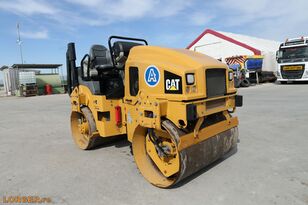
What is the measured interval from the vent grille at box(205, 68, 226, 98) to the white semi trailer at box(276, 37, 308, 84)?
15.2 metres

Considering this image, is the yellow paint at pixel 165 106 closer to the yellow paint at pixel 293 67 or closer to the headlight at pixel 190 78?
the headlight at pixel 190 78

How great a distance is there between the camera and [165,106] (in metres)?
2.88

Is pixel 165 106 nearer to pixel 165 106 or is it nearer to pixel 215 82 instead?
pixel 165 106

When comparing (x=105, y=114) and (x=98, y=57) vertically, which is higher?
(x=98, y=57)

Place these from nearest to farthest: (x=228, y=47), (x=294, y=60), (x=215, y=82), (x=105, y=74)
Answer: (x=215, y=82)
(x=105, y=74)
(x=294, y=60)
(x=228, y=47)

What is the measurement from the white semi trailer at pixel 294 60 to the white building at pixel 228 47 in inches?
190

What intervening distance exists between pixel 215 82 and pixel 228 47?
2337 cm

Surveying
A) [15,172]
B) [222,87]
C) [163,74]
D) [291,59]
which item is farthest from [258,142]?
[291,59]

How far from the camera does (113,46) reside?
385 centimetres

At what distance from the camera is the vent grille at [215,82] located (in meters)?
3.00

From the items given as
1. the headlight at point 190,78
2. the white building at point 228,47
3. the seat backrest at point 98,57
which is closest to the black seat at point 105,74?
the seat backrest at point 98,57

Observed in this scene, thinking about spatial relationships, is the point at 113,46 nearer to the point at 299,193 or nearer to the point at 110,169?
the point at 110,169

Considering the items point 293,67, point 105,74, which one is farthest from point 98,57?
point 293,67

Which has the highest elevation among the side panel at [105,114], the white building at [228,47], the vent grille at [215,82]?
the white building at [228,47]
